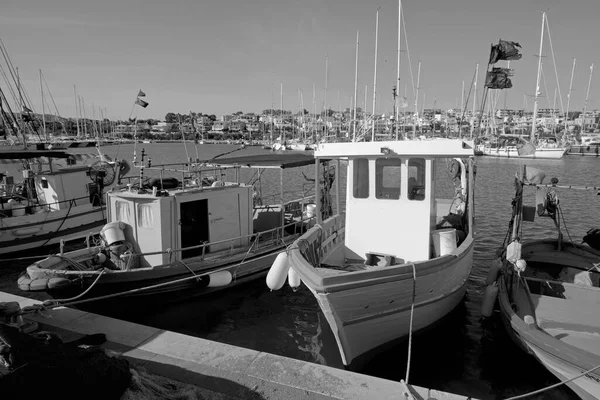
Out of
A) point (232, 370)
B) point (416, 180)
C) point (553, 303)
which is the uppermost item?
point (416, 180)

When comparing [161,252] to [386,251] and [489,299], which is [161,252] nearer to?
[386,251]

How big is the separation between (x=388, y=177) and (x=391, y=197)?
44cm

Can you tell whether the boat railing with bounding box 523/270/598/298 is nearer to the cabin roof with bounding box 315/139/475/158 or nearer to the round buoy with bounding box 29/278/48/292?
the cabin roof with bounding box 315/139/475/158

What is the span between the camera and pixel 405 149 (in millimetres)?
8125

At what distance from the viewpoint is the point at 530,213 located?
10172 mm

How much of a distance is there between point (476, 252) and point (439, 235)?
7.34 metres

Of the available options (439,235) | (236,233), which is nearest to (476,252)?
(439,235)

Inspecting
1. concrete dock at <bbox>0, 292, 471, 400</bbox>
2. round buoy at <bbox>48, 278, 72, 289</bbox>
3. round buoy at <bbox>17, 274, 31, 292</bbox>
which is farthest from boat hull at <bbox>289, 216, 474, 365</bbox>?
round buoy at <bbox>17, 274, 31, 292</bbox>

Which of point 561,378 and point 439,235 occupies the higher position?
point 439,235

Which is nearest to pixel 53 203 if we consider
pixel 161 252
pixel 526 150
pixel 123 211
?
pixel 123 211

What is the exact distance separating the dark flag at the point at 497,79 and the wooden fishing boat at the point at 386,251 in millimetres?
2024

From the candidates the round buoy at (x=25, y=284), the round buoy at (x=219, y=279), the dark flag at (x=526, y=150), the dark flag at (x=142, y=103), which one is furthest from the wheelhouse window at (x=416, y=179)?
the dark flag at (x=142, y=103)

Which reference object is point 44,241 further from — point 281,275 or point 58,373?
point 58,373

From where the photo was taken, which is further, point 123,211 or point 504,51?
point 123,211
